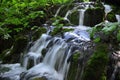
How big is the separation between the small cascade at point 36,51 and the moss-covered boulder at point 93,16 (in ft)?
8.51

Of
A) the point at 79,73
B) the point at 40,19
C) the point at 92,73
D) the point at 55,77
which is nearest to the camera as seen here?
the point at 92,73

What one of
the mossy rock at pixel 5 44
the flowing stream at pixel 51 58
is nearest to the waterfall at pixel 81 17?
the flowing stream at pixel 51 58

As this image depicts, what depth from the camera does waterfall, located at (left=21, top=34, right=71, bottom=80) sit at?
8445 millimetres

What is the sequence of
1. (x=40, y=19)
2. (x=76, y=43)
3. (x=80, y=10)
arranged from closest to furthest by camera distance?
(x=76, y=43)
(x=80, y=10)
(x=40, y=19)

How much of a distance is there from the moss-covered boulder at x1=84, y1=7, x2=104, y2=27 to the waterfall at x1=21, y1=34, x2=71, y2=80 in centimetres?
293

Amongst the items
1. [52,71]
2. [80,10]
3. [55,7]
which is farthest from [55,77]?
[55,7]

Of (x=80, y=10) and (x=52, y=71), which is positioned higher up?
(x=80, y=10)

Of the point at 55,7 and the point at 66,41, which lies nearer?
the point at 66,41

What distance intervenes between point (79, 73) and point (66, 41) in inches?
99.1

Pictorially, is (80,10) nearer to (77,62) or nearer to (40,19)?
(40,19)

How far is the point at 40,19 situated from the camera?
561 inches

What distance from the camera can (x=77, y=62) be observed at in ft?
25.2

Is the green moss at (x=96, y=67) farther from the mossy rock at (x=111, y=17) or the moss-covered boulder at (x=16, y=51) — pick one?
the mossy rock at (x=111, y=17)

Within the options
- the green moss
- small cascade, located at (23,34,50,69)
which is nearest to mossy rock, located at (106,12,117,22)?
small cascade, located at (23,34,50,69)
